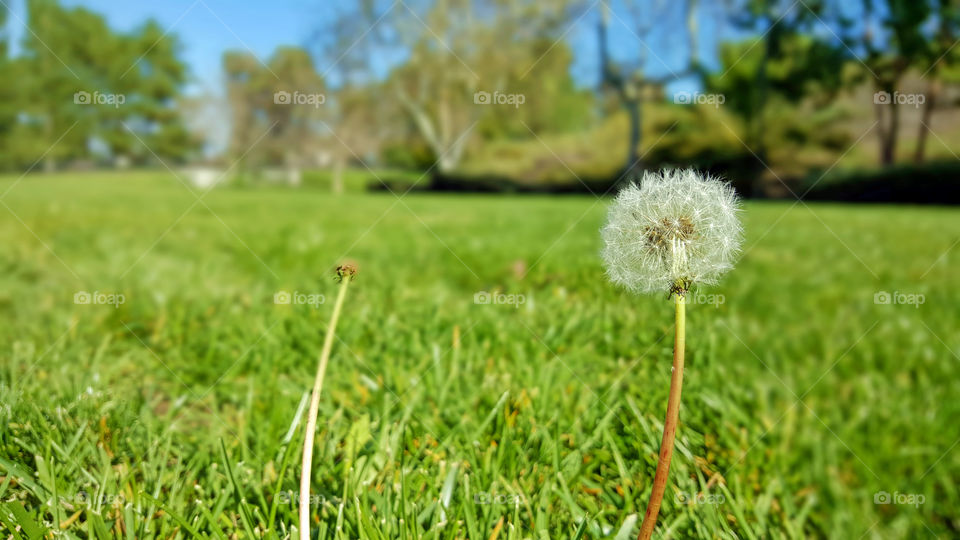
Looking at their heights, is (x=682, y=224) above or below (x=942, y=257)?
below

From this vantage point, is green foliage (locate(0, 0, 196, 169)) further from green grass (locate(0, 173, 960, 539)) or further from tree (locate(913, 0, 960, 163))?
tree (locate(913, 0, 960, 163))

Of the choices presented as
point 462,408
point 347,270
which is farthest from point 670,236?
point 462,408

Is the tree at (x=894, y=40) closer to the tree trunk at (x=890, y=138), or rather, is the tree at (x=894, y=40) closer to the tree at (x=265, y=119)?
the tree trunk at (x=890, y=138)

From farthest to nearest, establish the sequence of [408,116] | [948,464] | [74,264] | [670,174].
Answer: [408,116]
[74,264]
[948,464]
[670,174]

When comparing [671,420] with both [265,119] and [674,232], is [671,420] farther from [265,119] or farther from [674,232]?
[265,119]

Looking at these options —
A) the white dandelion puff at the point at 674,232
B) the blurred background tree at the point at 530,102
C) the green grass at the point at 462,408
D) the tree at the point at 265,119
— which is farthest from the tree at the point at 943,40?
the tree at the point at 265,119

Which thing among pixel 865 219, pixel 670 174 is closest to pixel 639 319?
pixel 670 174

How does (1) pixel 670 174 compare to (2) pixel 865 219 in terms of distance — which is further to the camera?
(2) pixel 865 219

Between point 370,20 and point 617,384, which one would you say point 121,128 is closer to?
point 370,20
